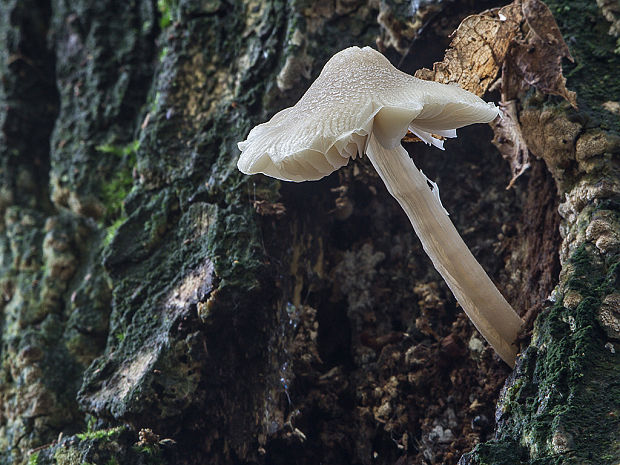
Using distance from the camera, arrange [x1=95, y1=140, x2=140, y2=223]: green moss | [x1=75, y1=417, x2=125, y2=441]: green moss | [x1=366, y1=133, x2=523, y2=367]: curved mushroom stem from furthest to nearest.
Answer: [x1=95, y1=140, x2=140, y2=223]: green moss, [x1=75, y1=417, x2=125, y2=441]: green moss, [x1=366, y1=133, x2=523, y2=367]: curved mushroom stem

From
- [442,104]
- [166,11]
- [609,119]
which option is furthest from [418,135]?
[166,11]

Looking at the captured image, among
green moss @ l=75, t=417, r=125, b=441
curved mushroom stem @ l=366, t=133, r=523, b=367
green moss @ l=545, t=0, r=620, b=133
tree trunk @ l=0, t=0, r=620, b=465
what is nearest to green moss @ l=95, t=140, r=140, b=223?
tree trunk @ l=0, t=0, r=620, b=465

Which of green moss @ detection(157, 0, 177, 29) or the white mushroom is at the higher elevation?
green moss @ detection(157, 0, 177, 29)

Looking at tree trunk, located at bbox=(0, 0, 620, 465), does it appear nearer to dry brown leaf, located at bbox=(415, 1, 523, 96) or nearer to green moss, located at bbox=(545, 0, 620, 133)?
green moss, located at bbox=(545, 0, 620, 133)

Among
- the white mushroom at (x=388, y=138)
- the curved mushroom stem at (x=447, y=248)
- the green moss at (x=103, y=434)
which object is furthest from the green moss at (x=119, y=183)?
the curved mushroom stem at (x=447, y=248)

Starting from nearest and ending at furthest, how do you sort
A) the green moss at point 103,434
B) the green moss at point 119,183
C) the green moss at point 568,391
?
1. the green moss at point 568,391
2. the green moss at point 103,434
3. the green moss at point 119,183

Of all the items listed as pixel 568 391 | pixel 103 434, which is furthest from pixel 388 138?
pixel 103 434

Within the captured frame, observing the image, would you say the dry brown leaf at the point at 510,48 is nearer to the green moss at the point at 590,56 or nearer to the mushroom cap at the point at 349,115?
the green moss at the point at 590,56

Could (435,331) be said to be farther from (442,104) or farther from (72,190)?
(72,190)
